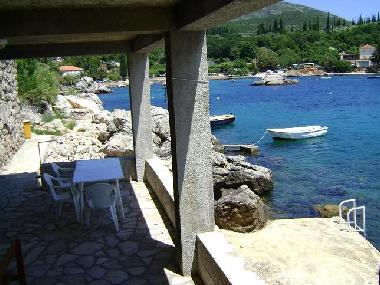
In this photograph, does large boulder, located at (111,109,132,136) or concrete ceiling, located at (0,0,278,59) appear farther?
large boulder, located at (111,109,132,136)

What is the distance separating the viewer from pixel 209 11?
11.2 feet

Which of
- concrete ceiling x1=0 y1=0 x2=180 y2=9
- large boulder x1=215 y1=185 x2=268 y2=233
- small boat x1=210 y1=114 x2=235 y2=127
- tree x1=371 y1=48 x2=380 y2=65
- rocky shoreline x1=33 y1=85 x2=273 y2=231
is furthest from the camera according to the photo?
tree x1=371 y1=48 x2=380 y2=65

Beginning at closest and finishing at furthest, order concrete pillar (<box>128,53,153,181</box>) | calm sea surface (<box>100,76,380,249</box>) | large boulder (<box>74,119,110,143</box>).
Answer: concrete pillar (<box>128,53,153,181</box>)
calm sea surface (<box>100,76,380,249</box>)
large boulder (<box>74,119,110,143</box>)

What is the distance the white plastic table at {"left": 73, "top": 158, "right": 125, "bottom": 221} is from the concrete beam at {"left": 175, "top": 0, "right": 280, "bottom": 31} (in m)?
3.19

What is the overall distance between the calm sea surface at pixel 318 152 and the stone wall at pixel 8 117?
4.79 metres

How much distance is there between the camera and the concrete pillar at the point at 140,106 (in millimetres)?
8555

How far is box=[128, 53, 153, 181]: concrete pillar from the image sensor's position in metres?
8.55

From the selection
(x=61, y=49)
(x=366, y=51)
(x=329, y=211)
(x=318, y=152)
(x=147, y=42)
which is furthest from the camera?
(x=366, y=51)

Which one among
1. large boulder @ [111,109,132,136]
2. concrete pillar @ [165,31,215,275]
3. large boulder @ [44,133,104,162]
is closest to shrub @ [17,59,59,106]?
large boulder @ [44,133,104,162]

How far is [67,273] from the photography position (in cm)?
528

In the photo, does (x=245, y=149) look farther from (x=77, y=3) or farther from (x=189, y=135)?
(x=77, y=3)

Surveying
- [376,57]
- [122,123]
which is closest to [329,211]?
[122,123]

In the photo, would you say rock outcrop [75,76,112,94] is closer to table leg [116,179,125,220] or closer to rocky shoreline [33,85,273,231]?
rocky shoreline [33,85,273,231]

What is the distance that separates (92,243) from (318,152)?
75.0 ft
